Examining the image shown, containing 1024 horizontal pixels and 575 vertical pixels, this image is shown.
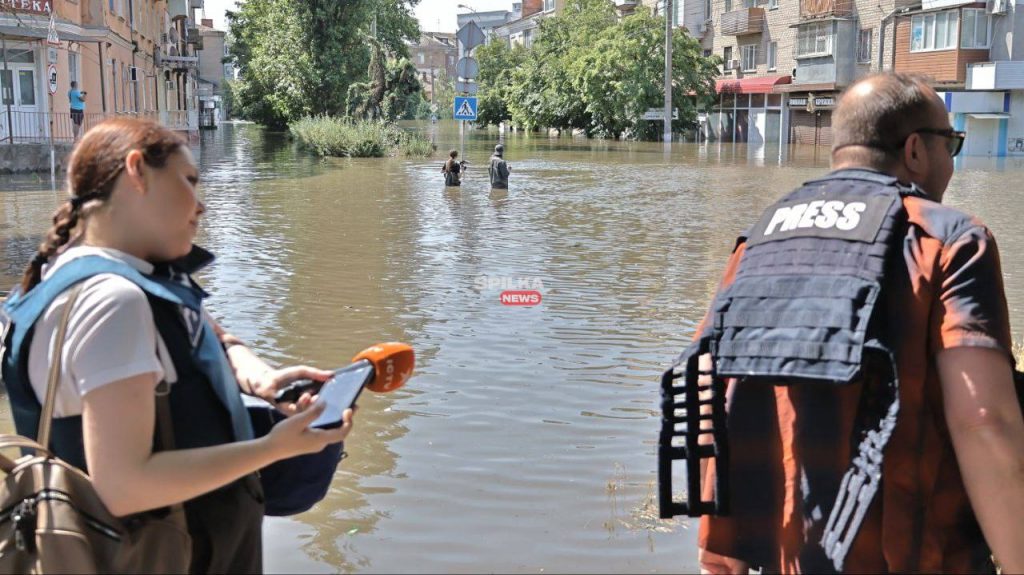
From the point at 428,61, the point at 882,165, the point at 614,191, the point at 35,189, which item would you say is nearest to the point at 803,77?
the point at 614,191

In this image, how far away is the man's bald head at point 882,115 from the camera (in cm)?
252

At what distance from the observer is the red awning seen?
172 feet

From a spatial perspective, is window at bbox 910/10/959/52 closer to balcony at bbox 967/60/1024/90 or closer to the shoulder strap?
balcony at bbox 967/60/1024/90

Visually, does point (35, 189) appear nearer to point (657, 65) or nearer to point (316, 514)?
point (316, 514)

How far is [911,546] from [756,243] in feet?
2.46

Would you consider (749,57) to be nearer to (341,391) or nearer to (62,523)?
(341,391)

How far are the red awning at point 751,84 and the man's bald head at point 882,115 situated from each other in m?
51.9

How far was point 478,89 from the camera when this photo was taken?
91.2 metres

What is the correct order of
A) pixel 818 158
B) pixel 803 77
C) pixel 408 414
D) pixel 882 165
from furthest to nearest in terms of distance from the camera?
pixel 803 77 < pixel 818 158 < pixel 408 414 < pixel 882 165

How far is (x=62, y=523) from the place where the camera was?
2.13 m

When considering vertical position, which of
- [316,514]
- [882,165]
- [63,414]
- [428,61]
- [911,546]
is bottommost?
[316,514]

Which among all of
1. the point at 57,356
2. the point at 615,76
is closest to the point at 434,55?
the point at 615,76

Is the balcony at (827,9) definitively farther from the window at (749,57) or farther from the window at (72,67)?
the window at (72,67)

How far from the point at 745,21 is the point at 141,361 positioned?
56493 mm
